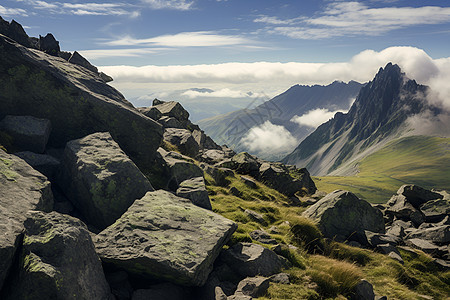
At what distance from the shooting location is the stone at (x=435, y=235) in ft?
76.9

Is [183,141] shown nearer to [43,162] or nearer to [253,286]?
[43,162]

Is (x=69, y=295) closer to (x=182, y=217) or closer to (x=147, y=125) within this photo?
(x=182, y=217)

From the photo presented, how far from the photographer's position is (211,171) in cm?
2897

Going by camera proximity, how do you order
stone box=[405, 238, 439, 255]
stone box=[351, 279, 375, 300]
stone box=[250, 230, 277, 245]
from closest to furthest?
stone box=[351, 279, 375, 300]
stone box=[250, 230, 277, 245]
stone box=[405, 238, 439, 255]

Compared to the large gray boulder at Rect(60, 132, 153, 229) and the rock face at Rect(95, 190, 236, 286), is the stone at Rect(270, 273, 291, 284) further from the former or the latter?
the large gray boulder at Rect(60, 132, 153, 229)

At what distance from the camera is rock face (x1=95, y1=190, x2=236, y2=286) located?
32.2 feet

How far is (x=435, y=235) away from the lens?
24156mm

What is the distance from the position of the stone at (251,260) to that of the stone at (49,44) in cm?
3623

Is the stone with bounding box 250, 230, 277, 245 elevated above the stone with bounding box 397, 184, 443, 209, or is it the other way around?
the stone with bounding box 250, 230, 277, 245

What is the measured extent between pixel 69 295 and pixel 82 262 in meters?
1.09

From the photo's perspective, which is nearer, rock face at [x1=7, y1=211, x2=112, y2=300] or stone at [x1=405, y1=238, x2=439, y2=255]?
rock face at [x1=7, y1=211, x2=112, y2=300]

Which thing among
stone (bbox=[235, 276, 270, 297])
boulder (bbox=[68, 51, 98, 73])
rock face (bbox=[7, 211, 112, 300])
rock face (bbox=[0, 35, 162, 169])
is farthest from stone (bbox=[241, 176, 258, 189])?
boulder (bbox=[68, 51, 98, 73])

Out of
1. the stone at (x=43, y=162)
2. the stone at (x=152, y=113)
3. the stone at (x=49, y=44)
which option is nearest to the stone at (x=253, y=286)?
the stone at (x=43, y=162)

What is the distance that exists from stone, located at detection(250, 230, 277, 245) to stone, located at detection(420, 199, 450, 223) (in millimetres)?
23571
